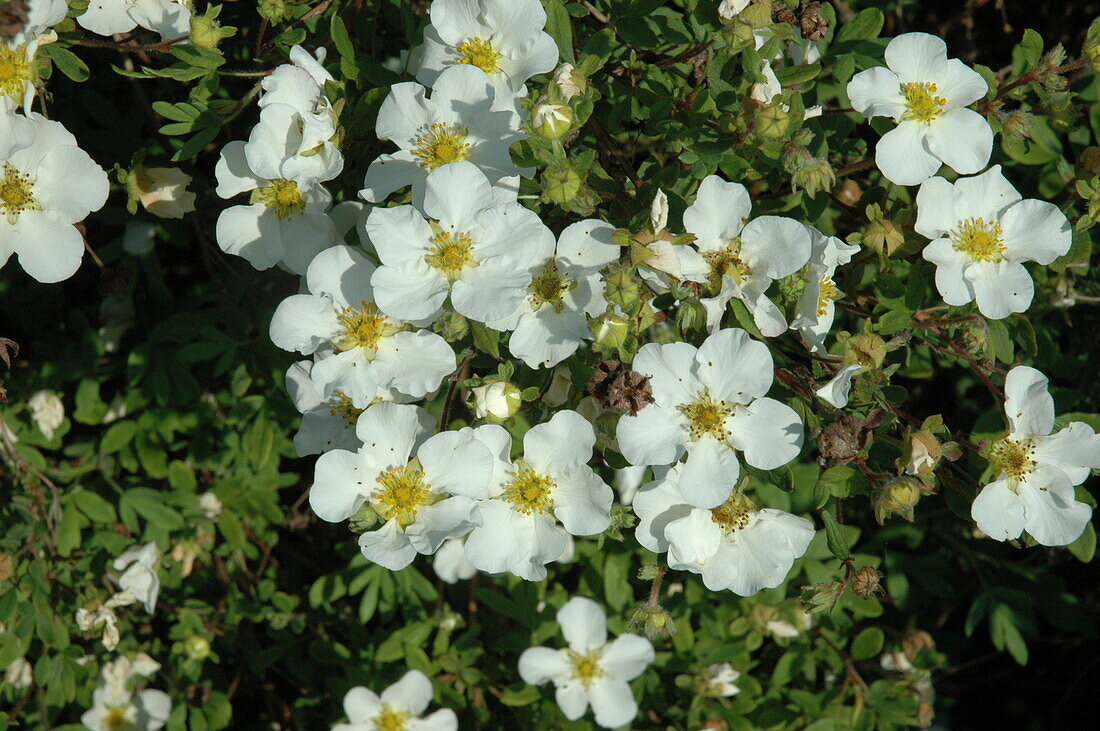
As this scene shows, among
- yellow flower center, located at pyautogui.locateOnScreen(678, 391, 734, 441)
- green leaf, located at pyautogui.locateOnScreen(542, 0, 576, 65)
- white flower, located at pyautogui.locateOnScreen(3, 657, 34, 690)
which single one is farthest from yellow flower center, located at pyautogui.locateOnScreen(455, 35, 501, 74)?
white flower, located at pyautogui.locateOnScreen(3, 657, 34, 690)

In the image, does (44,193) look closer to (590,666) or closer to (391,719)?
(391,719)

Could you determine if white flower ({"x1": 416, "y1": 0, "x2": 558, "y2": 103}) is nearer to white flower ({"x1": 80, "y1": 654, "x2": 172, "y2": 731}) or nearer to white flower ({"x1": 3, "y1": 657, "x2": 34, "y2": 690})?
white flower ({"x1": 80, "y1": 654, "x2": 172, "y2": 731})

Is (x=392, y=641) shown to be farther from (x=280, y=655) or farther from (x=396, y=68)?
(x=396, y=68)

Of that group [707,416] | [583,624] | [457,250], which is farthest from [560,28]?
[583,624]

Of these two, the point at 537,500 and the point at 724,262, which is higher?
the point at 724,262

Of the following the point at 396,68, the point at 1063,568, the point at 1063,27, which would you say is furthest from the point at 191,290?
the point at 1063,568

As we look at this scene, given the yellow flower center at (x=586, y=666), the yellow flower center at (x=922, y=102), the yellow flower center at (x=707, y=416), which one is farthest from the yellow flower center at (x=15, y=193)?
the yellow flower center at (x=922, y=102)

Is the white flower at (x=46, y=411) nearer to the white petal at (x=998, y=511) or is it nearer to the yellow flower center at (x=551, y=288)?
the yellow flower center at (x=551, y=288)
